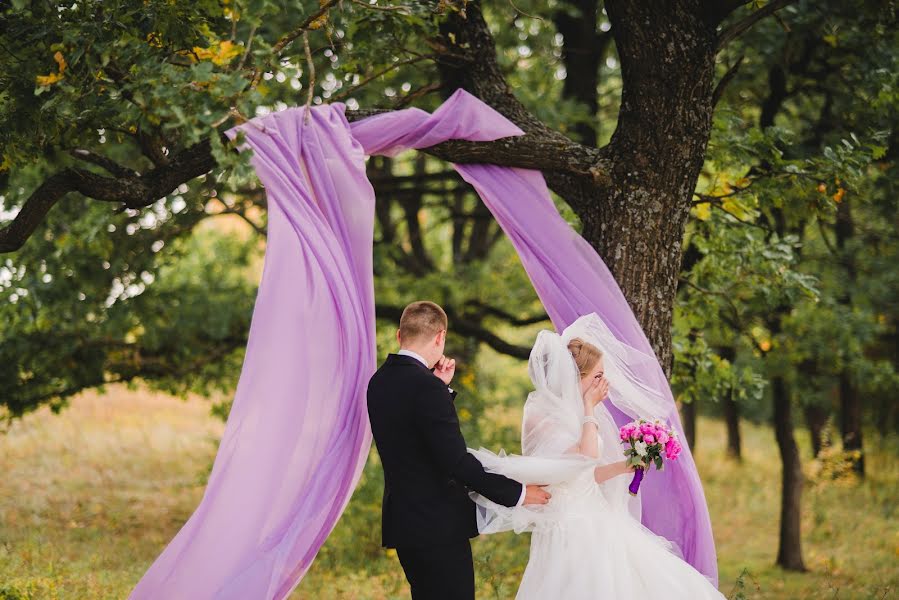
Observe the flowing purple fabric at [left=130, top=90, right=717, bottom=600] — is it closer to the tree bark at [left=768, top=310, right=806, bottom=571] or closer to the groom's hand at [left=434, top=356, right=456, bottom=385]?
the groom's hand at [left=434, top=356, right=456, bottom=385]

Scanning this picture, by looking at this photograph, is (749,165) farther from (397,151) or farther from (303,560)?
(303,560)

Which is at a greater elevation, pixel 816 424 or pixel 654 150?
pixel 654 150

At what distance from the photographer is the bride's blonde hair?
14.6 feet

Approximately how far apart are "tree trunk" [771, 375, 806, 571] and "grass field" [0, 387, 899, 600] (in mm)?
247

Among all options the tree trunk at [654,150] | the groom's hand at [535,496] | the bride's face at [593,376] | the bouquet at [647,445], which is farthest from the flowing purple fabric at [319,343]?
the groom's hand at [535,496]

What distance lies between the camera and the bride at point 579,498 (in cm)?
405

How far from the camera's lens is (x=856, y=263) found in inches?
486

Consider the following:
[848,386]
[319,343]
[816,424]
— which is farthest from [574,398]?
[848,386]

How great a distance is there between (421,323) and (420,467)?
0.65m

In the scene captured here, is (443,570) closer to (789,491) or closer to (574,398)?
(574,398)

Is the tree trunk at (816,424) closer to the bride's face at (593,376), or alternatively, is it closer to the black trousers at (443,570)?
the bride's face at (593,376)

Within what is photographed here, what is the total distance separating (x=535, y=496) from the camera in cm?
403

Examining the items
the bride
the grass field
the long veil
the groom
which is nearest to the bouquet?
the bride

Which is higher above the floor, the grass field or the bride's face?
the bride's face
